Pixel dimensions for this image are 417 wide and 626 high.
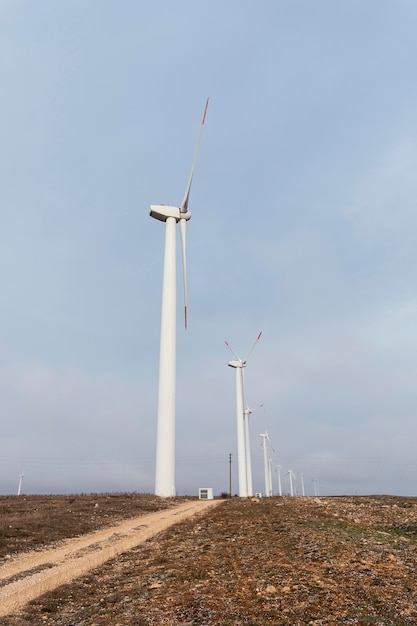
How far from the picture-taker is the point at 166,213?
65.3m

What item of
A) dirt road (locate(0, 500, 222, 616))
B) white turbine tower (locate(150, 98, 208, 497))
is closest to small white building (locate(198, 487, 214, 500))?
white turbine tower (locate(150, 98, 208, 497))

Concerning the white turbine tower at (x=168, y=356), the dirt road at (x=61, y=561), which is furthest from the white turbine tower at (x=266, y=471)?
the dirt road at (x=61, y=561)

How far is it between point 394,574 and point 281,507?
2059cm

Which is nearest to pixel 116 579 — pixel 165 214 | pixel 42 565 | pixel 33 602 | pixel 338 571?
pixel 33 602

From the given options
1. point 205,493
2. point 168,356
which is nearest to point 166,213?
point 168,356

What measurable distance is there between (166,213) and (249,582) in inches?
2191

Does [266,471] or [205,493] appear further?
[266,471]

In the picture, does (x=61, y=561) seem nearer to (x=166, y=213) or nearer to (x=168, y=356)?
(x=168, y=356)

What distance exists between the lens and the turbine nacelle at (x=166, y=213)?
65375 mm

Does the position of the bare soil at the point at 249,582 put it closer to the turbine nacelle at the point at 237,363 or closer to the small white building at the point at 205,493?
the small white building at the point at 205,493

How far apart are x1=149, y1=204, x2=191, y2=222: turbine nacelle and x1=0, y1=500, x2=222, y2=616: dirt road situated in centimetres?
4457

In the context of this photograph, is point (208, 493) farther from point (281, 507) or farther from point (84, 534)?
point (84, 534)

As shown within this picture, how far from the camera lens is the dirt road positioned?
1540cm

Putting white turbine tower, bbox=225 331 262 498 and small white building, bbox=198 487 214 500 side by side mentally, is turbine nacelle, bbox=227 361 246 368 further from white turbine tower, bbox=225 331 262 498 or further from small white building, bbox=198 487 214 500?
small white building, bbox=198 487 214 500
